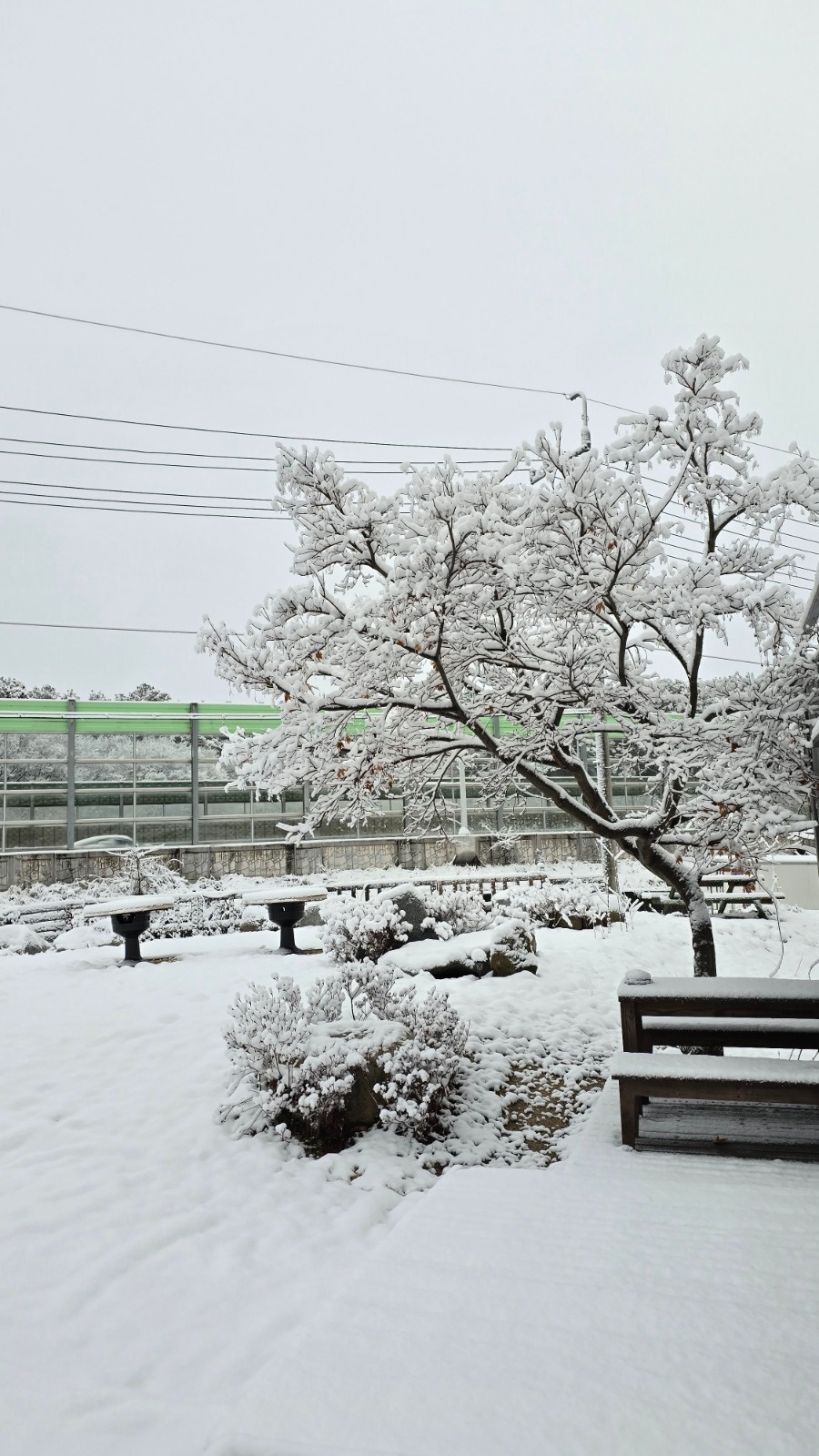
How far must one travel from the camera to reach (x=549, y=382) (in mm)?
99062

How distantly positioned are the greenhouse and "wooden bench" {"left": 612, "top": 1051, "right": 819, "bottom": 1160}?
15.4m

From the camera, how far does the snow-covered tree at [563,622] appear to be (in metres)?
5.26

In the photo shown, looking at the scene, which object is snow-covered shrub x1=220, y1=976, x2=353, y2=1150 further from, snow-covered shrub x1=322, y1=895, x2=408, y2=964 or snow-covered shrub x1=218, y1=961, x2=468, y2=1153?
snow-covered shrub x1=322, y1=895, x2=408, y2=964

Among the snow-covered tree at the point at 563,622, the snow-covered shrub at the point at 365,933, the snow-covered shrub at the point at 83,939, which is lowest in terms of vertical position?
the snow-covered shrub at the point at 83,939

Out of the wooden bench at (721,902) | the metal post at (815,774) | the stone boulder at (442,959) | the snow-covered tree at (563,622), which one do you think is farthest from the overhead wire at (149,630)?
the stone boulder at (442,959)

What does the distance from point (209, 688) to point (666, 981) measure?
67313mm

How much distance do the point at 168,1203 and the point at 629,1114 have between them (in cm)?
236

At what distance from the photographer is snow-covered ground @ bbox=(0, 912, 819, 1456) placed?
9.18 ft

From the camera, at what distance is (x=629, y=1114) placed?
13.6 feet

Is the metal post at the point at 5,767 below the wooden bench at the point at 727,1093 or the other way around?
the other way around

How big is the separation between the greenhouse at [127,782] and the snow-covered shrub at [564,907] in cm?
733

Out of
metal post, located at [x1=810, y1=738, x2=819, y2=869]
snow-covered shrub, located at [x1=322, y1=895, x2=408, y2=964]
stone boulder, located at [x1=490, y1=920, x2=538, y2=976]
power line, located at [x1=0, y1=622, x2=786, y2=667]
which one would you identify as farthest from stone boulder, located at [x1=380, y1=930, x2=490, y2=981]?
metal post, located at [x1=810, y1=738, x2=819, y2=869]

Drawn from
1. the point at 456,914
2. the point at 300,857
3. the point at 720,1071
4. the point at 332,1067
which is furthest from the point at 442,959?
the point at 300,857

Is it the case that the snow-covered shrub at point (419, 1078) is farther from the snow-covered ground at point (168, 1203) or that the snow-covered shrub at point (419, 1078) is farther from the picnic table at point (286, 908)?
the picnic table at point (286, 908)
